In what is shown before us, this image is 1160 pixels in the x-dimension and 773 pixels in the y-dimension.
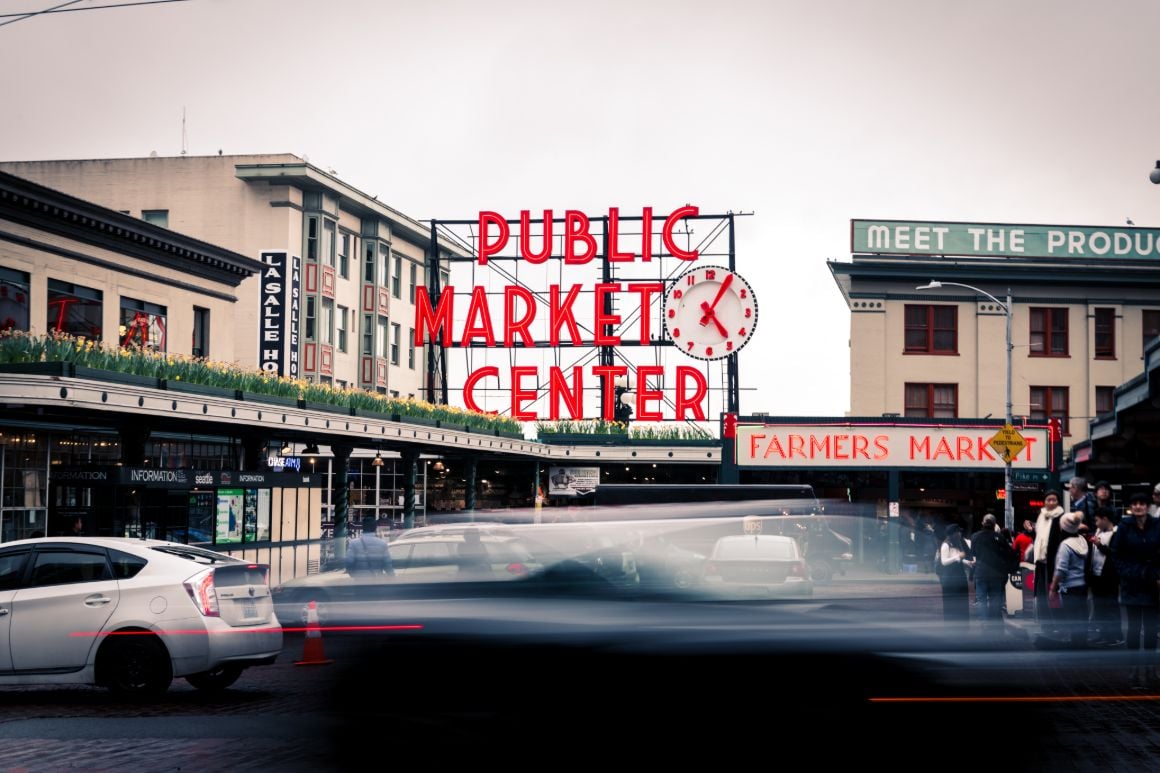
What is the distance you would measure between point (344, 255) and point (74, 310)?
2339 centimetres

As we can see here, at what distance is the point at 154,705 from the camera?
41.2 feet

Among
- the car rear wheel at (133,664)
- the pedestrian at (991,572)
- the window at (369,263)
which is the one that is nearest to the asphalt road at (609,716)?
the car rear wheel at (133,664)

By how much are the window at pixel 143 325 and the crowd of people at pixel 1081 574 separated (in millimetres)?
22066

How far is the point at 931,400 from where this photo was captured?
49344mm

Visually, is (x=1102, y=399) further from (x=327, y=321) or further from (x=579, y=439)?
(x=327, y=321)

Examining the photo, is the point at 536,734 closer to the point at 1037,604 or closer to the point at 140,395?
the point at 1037,604

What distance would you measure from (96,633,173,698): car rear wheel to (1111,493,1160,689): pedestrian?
10.2m

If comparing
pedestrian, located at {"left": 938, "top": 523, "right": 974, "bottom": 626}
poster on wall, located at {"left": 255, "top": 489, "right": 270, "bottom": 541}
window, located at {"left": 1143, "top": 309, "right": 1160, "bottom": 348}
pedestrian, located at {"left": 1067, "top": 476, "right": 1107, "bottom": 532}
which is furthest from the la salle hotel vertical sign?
window, located at {"left": 1143, "top": 309, "right": 1160, "bottom": 348}

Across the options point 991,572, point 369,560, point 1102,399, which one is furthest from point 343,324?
point 369,560

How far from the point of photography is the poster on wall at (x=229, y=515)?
117ft

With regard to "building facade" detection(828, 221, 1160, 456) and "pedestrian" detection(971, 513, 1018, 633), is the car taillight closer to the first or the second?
"pedestrian" detection(971, 513, 1018, 633)

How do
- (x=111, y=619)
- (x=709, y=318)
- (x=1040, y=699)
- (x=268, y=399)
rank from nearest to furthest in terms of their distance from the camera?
(x=111, y=619) → (x=1040, y=699) → (x=268, y=399) → (x=709, y=318)

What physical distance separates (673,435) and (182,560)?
36276mm

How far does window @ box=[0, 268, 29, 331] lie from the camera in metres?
29.3
